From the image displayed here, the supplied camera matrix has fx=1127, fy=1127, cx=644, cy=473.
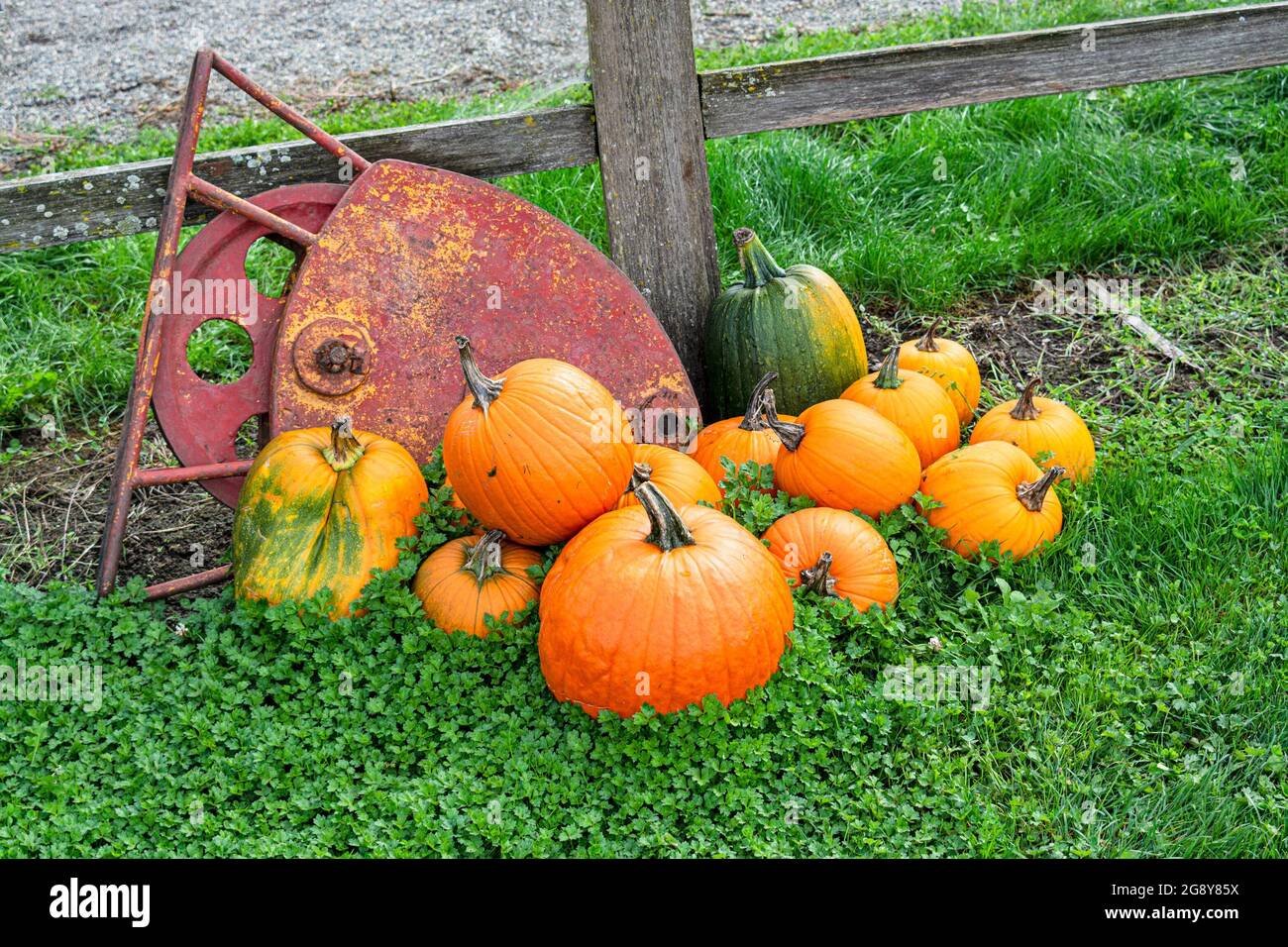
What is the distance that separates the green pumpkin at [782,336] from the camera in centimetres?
393

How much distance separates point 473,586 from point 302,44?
224 inches

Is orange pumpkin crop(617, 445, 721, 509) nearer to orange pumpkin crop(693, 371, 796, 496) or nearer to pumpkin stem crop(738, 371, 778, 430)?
orange pumpkin crop(693, 371, 796, 496)

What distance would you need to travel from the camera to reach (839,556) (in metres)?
3.22

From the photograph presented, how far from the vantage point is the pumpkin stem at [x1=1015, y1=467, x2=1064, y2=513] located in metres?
3.39

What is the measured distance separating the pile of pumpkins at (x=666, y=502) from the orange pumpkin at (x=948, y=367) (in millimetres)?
124

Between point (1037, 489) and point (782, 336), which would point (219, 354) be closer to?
point (782, 336)

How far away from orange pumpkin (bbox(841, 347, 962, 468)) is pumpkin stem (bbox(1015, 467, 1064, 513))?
38 cm

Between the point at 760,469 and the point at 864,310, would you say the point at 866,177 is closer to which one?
the point at 864,310

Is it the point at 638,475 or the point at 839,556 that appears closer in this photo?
the point at 638,475

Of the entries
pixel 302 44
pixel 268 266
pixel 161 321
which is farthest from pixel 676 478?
pixel 302 44

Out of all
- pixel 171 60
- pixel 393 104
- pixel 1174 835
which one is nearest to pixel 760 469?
pixel 1174 835

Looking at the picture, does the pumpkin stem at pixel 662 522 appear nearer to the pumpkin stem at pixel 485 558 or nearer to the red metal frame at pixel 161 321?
the pumpkin stem at pixel 485 558

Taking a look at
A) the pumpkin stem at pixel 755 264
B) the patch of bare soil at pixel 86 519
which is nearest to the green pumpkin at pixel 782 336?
the pumpkin stem at pixel 755 264

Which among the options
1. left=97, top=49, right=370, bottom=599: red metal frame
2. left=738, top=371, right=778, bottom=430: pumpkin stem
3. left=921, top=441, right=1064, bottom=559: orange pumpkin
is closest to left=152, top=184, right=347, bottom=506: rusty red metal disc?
left=97, top=49, right=370, bottom=599: red metal frame
